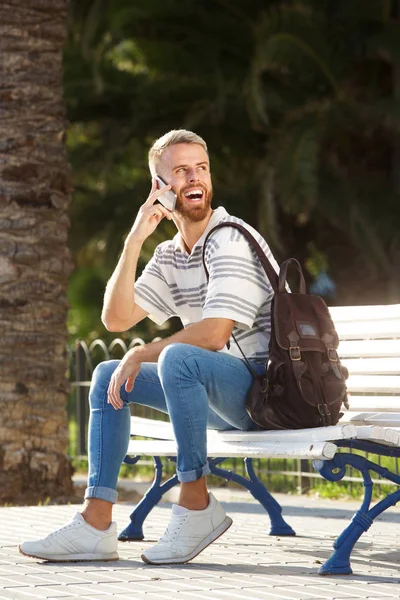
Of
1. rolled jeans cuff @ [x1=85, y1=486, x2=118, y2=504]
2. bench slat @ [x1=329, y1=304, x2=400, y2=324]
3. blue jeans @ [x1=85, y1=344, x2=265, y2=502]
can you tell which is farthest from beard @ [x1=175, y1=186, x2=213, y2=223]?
rolled jeans cuff @ [x1=85, y1=486, x2=118, y2=504]

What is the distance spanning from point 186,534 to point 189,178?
1.39 metres

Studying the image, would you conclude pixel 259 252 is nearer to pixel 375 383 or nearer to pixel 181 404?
pixel 181 404

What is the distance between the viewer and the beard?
5.00m

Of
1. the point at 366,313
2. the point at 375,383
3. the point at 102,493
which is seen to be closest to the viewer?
the point at 102,493

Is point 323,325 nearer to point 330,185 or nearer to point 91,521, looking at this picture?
point 91,521

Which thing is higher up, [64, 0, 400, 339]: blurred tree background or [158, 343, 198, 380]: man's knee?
[64, 0, 400, 339]: blurred tree background

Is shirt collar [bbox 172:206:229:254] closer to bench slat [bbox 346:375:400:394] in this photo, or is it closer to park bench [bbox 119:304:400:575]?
park bench [bbox 119:304:400:575]

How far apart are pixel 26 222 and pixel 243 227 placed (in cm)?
337

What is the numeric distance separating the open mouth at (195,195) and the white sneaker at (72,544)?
1.32 meters

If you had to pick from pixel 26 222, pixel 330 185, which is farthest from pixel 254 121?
pixel 26 222

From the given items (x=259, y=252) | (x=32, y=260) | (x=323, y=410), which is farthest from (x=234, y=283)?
(x=32, y=260)

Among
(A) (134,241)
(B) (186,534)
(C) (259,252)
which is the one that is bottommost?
(B) (186,534)

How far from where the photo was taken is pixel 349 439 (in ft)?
14.4

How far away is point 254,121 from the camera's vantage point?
55.3ft
